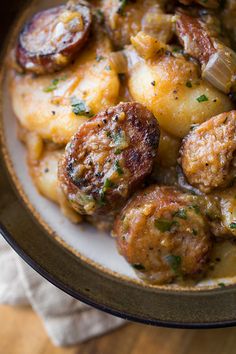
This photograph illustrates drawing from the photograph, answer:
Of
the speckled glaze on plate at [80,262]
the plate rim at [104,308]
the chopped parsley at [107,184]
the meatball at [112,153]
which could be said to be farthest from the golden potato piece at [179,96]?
the plate rim at [104,308]

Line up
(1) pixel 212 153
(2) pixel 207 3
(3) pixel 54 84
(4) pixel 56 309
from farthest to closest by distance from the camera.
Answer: (4) pixel 56 309 → (3) pixel 54 84 → (2) pixel 207 3 → (1) pixel 212 153

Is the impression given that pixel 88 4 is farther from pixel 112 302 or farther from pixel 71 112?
pixel 112 302

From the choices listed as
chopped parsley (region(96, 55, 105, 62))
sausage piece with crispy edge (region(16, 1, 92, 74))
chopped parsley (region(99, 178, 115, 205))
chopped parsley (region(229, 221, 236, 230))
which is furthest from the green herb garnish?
sausage piece with crispy edge (region(16, 1, 92, 74))

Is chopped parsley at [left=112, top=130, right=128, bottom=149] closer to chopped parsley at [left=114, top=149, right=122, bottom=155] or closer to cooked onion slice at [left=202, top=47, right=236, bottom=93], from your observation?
chopped parsley at [left=114, top=149, right=122, bottom=155]

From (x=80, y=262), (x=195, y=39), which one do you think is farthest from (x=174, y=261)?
(x=195, y=39)

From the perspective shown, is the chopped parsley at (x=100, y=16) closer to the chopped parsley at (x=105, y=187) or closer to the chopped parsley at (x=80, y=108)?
the chopped parsley at (x=80, y=108)

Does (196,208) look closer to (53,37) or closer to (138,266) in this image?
(138,266)

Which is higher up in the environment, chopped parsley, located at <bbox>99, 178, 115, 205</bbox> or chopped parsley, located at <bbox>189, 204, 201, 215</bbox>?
chopped parsley, located at <bbox>99, 178, 115, 205</bbox>
